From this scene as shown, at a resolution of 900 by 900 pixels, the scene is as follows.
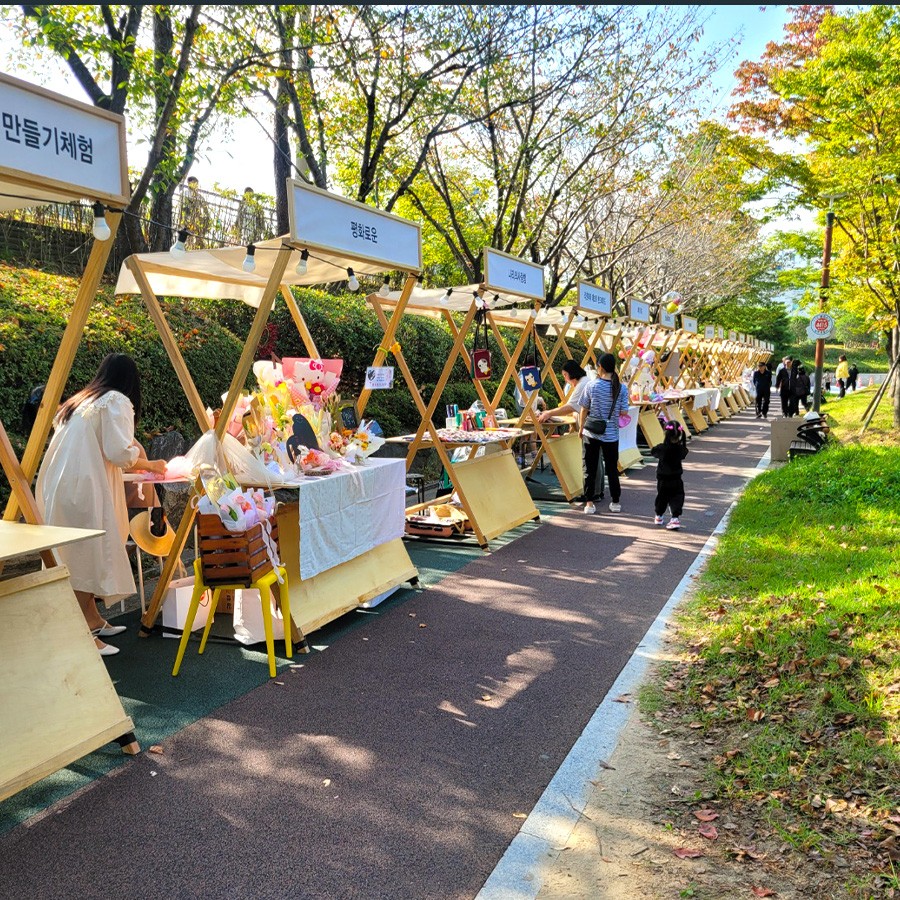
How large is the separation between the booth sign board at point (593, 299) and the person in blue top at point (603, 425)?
1.47 metres

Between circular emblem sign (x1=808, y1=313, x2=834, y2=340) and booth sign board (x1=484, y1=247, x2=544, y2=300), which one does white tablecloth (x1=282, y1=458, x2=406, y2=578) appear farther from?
circular emblem sign (x1=808, y1=313, x2=834, y2=340)

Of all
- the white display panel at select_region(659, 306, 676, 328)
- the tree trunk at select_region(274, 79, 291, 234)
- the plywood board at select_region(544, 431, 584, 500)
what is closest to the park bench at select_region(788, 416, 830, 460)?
the white display panel at select_region(659, 306, 676, 328)

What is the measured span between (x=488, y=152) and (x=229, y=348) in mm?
8882

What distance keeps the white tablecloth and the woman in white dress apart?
1.09 m

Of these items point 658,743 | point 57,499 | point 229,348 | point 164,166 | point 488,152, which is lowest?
point 658,743

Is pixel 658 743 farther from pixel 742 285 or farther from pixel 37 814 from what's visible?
pixel 742 285

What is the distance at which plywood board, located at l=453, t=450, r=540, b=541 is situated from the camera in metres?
8.13

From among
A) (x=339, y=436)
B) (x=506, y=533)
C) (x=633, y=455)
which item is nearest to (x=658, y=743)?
(x=339, y=436)

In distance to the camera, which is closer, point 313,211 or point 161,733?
point 161,733

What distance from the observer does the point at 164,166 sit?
25.4 ft

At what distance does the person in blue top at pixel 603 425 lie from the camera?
9.62 meters

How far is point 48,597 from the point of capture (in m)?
3.62

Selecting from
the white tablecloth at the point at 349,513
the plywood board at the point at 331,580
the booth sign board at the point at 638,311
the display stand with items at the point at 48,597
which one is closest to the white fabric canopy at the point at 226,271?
the display stand with items at the point at 48,597

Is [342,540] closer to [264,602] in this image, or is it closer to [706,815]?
[264,602]
